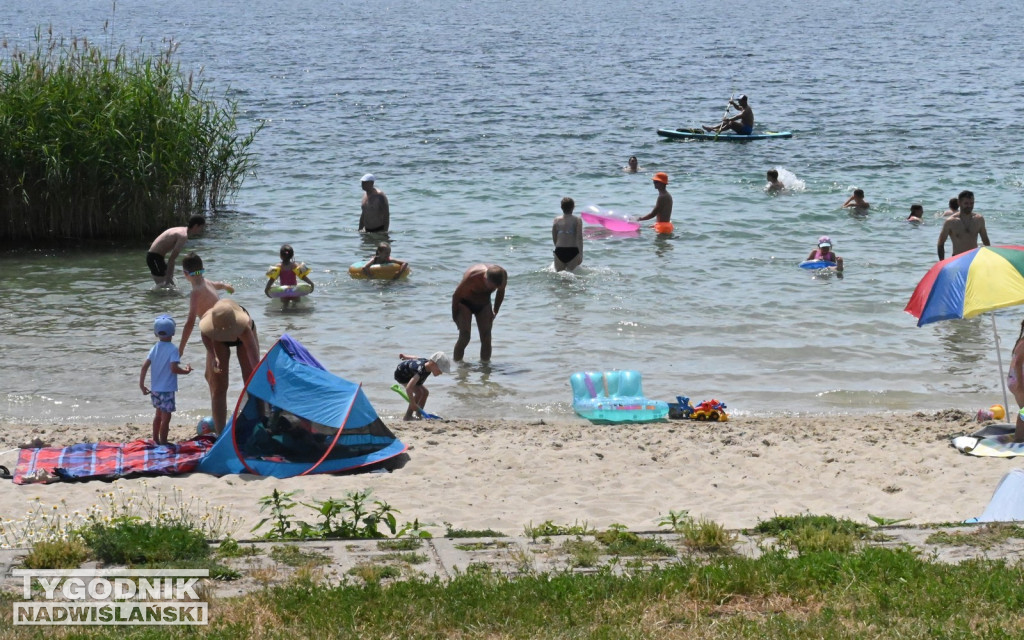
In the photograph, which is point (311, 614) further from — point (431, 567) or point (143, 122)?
point (143, 122)

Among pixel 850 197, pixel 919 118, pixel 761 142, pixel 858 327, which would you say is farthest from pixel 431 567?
pixel 919 118

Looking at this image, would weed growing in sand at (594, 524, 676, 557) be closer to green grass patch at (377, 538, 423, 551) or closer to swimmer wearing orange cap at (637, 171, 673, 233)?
green grass patch at (377, 538, 423, 551)

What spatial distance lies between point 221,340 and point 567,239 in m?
8.07

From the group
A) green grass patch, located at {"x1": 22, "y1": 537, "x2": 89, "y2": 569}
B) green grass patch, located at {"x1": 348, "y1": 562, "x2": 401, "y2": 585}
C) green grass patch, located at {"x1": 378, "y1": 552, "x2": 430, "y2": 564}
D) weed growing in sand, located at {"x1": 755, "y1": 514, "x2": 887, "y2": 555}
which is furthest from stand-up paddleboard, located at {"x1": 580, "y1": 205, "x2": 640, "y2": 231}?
green grass patch, located at {"x1": 22, "y1": 537, "x2": 89, "y2": 569}

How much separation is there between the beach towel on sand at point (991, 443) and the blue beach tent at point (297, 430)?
4.58 m

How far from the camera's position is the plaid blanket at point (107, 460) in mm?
9148

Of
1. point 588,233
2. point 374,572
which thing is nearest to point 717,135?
point 588,233

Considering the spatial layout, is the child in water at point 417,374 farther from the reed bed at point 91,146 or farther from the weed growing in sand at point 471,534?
the reed bed at point 91,146

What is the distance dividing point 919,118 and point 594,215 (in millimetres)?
16245

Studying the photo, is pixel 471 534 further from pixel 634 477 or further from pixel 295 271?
pixel 295 271

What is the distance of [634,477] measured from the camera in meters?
9.23

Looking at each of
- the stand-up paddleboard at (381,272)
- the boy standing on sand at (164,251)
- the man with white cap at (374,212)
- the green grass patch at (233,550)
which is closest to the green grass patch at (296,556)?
the green grass patch at (233,550)

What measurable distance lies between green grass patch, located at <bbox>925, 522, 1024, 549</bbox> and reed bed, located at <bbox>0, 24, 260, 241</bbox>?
14.5m

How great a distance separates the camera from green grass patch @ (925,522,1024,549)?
664cm
